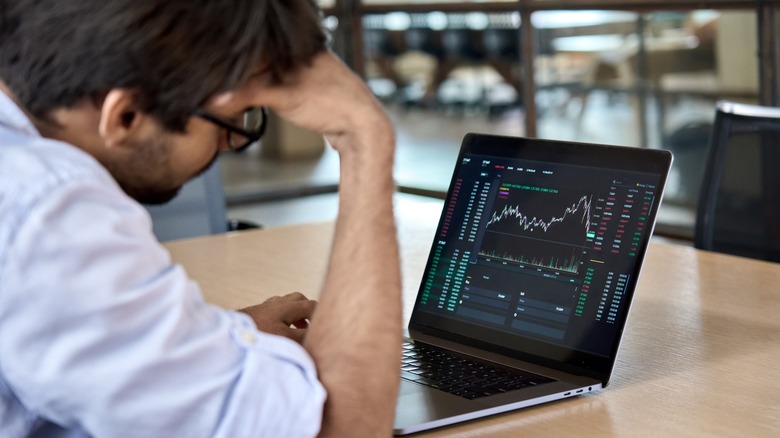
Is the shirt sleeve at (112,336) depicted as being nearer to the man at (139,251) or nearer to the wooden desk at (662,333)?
the man at (139,251)

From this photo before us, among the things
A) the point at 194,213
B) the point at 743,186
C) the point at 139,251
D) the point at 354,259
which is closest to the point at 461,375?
the point at 354,259

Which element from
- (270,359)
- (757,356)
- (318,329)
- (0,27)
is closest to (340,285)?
(318,329)

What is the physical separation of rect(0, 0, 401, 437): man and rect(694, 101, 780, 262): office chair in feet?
4.29

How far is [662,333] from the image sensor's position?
1523mm

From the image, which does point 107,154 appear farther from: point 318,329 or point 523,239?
point 523,239

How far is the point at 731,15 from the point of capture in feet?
12.5

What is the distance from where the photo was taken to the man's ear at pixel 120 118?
933 mm

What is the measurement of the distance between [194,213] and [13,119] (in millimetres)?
1932

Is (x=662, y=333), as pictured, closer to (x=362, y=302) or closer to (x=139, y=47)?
(x=362, y=302)

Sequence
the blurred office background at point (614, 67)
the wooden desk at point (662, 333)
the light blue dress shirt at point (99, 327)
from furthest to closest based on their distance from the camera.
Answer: the blurred office background at point (614, 67) < the wooden desk at point (662, 333) < the light blue dress shirt at point (99, 327)

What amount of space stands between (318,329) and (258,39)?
0.29m

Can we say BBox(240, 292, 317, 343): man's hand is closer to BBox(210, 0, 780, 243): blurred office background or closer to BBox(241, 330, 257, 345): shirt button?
BBox(241, 330, 257, 345): shirt button

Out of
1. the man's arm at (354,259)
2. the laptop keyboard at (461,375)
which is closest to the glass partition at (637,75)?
the laptop keyboard at (461,375)

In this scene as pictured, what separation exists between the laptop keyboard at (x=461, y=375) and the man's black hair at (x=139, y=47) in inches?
18.5
